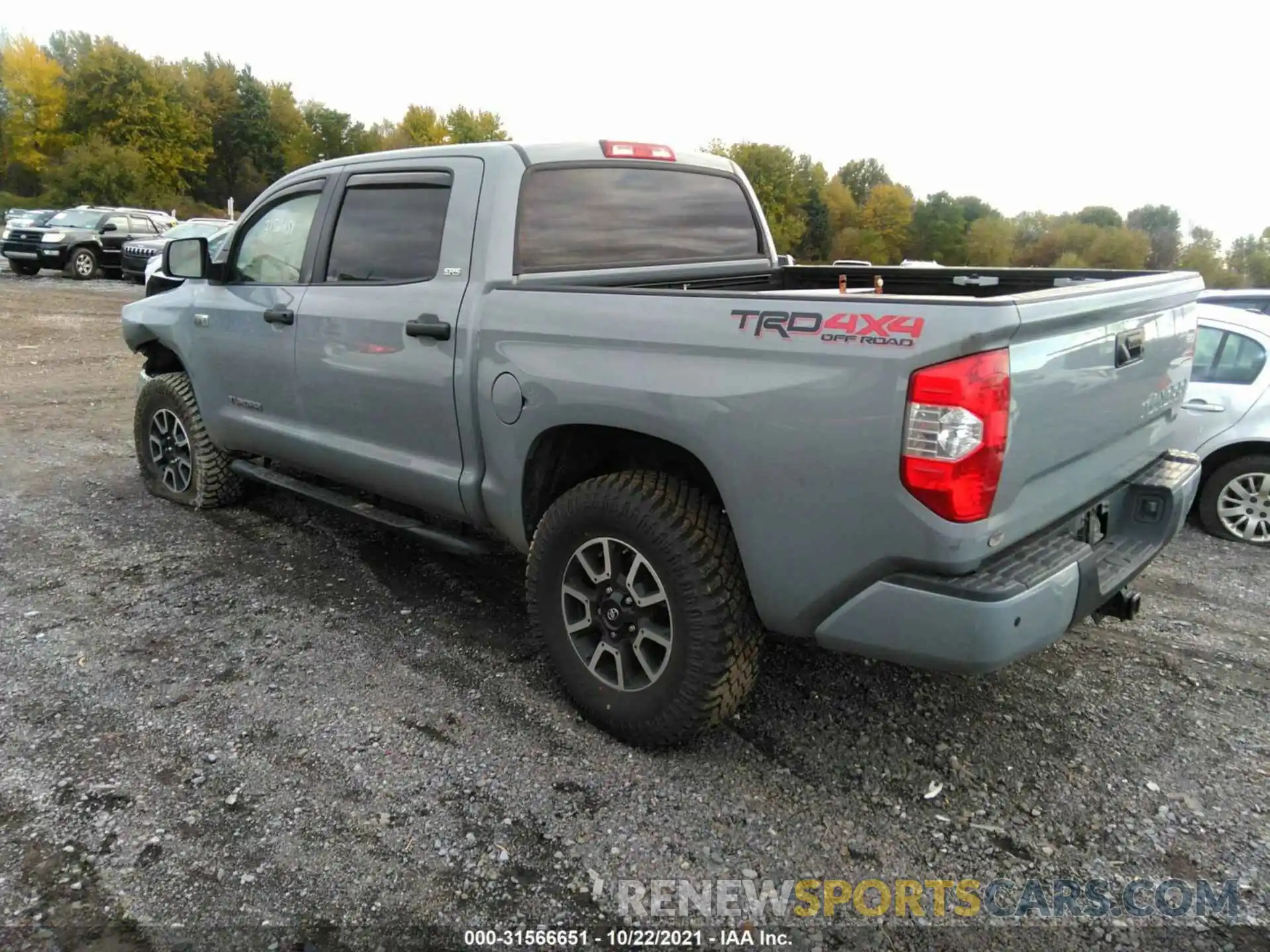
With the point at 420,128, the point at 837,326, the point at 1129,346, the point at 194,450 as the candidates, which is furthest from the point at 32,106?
the point at 1129,346

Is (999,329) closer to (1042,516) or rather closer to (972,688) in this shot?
(1042,516)

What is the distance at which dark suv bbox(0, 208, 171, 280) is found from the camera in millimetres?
22250

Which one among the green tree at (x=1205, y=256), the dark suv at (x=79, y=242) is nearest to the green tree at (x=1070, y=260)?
the green tree at (x=1205, y=256)

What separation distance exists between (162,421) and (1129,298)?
526 cm

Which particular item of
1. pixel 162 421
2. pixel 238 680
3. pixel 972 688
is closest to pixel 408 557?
pixel 238 680

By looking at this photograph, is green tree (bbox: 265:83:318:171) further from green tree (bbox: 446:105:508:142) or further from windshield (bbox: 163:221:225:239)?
windshield (bbox: 163:221:225:239)

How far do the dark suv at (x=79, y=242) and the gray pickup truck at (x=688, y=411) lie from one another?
21134 mm

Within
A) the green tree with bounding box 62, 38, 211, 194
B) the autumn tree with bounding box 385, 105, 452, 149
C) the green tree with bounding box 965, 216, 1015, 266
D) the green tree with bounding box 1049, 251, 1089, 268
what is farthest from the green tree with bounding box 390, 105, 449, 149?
the green tree with bounding box 1049, 251, 1089, 268

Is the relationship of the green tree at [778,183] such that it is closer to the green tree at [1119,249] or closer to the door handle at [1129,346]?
the green tree at [1119,249]

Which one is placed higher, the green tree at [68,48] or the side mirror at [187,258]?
the green tree at [68,48]

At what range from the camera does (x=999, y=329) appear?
2234 mm

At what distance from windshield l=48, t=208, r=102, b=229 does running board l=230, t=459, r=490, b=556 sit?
2155 cm

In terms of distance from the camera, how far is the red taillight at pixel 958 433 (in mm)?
2252

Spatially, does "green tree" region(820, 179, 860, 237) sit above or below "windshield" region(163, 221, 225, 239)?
above
